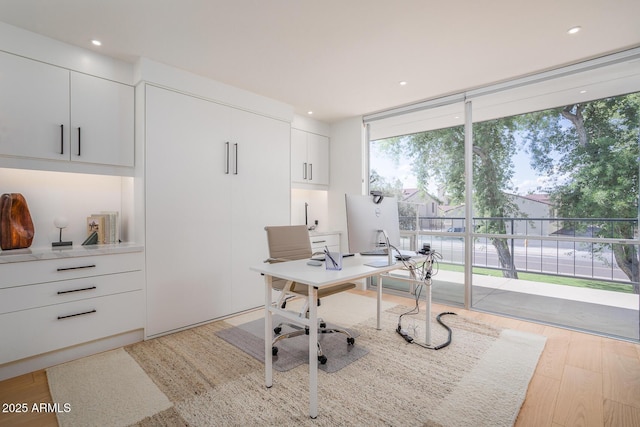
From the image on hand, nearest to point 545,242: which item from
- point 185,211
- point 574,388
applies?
point 574,388

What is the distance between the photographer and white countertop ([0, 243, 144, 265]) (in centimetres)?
215

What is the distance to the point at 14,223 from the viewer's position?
2357mm

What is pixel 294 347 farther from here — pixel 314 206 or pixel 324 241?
pixel 314 206

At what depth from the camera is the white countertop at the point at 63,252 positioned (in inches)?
84.7

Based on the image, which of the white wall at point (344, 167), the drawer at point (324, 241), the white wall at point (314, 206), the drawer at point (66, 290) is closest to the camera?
the drawer at point (66, 290)

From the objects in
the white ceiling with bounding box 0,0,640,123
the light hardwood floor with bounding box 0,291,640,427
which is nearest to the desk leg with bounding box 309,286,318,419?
the light hardwood floor with bounding box 0,291,640,427

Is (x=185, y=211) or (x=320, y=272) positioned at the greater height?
(x=185, y=211)

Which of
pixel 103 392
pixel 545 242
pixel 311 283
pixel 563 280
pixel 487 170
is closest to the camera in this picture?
pixel 311 283

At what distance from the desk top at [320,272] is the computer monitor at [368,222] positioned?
17 centimetres

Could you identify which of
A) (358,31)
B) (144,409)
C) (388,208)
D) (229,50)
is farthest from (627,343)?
(229,50)

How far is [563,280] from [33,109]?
5.58 meters

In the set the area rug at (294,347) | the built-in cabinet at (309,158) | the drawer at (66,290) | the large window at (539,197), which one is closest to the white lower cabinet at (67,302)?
the drawer at (66,290)

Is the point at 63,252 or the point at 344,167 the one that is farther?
the point at 344,167

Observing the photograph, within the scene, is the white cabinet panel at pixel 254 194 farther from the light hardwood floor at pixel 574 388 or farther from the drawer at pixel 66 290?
the light hardwood floor at pixel 574 388
